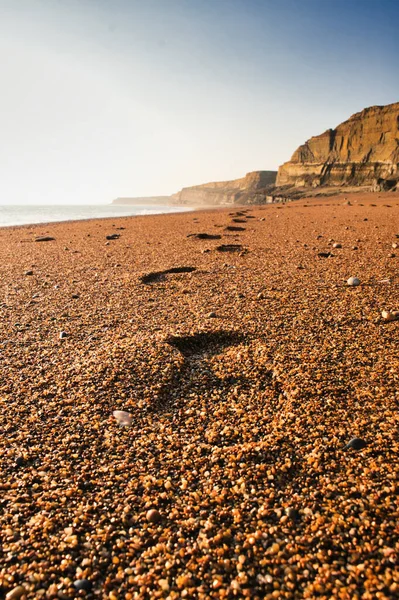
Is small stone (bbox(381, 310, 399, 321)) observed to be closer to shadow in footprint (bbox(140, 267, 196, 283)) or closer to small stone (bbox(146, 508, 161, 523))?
small stone (bbox(146, 508, 161, 523))

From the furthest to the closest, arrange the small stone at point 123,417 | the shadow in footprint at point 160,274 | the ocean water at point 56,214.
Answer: the ocean water at point 56,214
the shadow in footprint at point 160,274
the small stone at point 123,417

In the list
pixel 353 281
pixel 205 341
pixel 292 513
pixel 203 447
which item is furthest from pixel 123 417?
pixel 353 281

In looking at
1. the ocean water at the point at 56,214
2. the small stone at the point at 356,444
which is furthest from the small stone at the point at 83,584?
the ocean water at the point at 56,214

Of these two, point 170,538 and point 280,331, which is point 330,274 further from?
point 170,538

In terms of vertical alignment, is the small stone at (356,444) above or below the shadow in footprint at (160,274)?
below

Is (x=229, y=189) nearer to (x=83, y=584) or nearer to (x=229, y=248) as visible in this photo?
(x=229, y=248)

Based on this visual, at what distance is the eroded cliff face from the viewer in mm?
45781

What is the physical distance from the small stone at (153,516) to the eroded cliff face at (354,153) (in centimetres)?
4067

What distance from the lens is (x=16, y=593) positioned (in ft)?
4.39

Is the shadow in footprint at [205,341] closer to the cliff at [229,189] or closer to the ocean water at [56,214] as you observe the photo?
the ocean water at [56,214]

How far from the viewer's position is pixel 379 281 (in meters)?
4.88

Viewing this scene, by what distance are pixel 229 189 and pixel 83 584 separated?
416ft

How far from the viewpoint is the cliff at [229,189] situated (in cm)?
10494

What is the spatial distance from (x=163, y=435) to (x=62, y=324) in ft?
7.61
